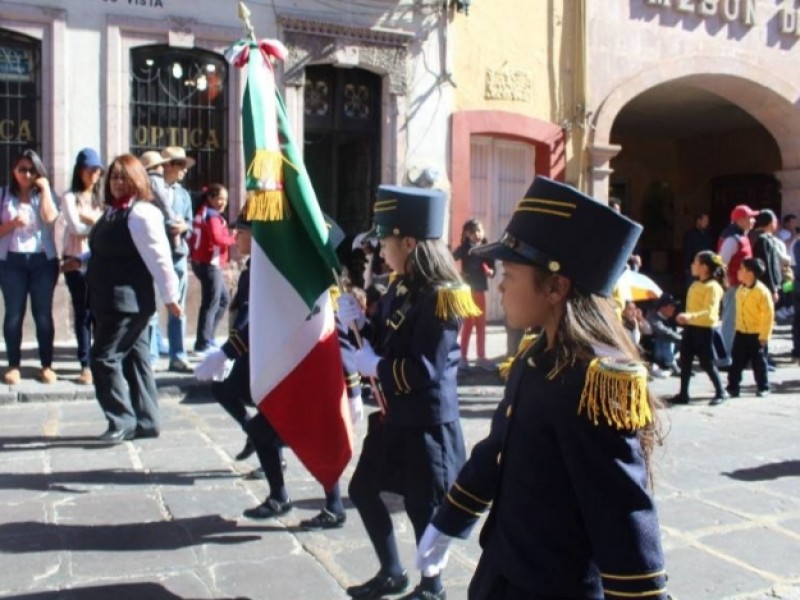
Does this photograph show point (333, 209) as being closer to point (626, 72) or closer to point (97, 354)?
point (626, 72)

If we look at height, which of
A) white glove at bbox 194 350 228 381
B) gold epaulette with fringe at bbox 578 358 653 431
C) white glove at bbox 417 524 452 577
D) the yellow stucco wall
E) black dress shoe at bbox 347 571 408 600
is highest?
the yellow stucco wall

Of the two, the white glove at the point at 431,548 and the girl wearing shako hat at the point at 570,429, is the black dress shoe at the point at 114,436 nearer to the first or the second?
the white glove at the point at 431,548

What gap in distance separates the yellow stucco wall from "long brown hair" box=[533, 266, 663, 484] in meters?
11.2

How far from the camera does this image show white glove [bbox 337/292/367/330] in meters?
4.21

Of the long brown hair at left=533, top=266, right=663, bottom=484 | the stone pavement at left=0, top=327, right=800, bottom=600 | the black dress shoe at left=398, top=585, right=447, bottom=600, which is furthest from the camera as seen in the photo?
the stone pavement at left=0, top=327, right=800, bottom=600

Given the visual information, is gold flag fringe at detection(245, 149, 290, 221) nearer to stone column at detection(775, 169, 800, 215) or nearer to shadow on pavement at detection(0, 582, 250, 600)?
shadow on pavement at detection(0, 582, 250, 600)

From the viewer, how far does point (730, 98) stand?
16.4 meters

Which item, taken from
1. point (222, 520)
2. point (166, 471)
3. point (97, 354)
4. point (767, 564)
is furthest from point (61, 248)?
point (767, 564)

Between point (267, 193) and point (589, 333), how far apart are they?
2378 millimetres

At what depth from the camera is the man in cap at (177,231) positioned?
30.1ft

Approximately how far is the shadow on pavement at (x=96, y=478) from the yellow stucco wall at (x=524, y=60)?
28.1 ft

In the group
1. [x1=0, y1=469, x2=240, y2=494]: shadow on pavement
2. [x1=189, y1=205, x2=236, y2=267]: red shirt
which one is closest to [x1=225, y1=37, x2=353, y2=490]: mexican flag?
[x1=0, y1=469, x2=240, y2=494]: shadow on pavement

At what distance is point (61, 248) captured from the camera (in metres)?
9.38

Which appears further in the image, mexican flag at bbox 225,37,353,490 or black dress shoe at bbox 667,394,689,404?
black dress shoe at bbox 667,394,689,404
